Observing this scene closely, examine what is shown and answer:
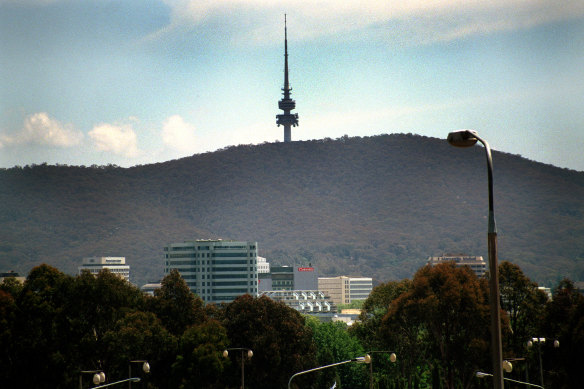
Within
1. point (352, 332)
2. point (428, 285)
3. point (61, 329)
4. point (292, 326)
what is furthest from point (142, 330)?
point (352, 332)

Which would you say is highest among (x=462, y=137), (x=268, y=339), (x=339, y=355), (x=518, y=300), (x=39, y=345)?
(x=462, y=137)

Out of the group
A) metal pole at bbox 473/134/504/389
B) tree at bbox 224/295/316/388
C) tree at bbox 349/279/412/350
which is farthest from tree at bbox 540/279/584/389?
metal pole at bbox 473/134/504/389

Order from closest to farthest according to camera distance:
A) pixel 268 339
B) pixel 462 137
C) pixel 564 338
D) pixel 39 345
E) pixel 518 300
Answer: pixel 462 137
pixel 39 345
pixel 564 338
pixel 518 300
pixel 268 339

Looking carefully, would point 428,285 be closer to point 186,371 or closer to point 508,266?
point 508,266

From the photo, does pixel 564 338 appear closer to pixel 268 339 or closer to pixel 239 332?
pixel 268 339

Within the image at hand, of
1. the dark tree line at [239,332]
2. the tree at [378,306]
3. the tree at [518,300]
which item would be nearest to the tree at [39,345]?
the dark tree line at [239,332]

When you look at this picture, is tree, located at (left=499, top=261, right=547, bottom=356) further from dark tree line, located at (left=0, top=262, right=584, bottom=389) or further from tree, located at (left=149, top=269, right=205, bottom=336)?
tree, located at (left=149, top=269, right=205, bottom=336)

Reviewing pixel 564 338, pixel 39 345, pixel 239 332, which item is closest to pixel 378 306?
pixel 239 332
